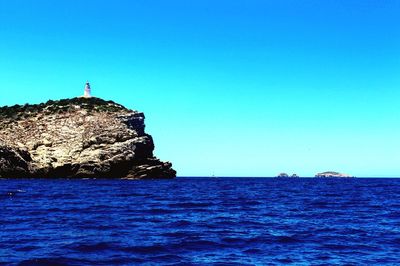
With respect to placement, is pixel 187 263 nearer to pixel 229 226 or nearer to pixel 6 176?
pixel 229 226

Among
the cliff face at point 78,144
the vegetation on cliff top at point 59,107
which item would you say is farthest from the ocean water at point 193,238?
the vegetation on cliff top at point 59,107

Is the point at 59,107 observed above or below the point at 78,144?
above

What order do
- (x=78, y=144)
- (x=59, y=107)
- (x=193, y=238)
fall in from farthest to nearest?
(x=59, y=107), (x=78, y=144), (x=193, y=238)

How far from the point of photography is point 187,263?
15.5 meters

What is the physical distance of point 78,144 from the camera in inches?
4476

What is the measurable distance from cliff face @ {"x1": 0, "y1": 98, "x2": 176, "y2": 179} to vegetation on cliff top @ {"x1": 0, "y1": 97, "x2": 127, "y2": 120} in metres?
0.30

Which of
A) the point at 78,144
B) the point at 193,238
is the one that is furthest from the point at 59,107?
the point at 193,238

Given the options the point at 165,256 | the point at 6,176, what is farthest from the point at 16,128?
the point at 165,256

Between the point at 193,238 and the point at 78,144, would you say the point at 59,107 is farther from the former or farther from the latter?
the point at 193,238

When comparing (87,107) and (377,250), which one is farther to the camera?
(87,107)

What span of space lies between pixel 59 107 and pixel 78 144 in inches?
837

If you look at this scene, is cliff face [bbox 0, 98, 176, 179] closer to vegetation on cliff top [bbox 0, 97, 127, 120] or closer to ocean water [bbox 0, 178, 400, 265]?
vegetation on cliff top [bbox 0, 97, 127, 120]

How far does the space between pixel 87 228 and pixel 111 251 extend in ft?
21.0

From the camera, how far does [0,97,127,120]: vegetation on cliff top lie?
127 meters
